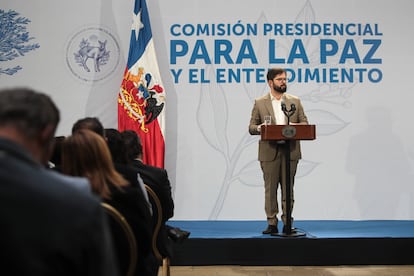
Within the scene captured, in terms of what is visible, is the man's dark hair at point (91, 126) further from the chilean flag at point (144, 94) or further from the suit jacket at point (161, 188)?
the chilean flag at point (144, 94)

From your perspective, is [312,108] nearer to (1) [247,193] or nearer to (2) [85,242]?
(1) [247,193]

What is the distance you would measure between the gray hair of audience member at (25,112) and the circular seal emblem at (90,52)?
6.07 m

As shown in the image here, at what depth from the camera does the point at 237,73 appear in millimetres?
7043

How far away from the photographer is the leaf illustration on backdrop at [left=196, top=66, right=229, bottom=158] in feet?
23.1

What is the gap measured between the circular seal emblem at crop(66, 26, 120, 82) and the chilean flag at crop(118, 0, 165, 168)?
1.28 ft

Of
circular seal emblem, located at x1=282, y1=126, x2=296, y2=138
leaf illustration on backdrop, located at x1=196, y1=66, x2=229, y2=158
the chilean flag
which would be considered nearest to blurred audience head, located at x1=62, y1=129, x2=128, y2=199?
circular seal emblem, located at x1=282, y1=126, x2=296, y2=138

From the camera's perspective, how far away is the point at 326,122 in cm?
700

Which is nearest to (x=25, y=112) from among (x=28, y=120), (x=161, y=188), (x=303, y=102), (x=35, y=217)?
(x=28, y=120)

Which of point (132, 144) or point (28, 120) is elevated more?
point (132, 144)

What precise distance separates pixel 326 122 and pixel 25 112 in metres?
6.09

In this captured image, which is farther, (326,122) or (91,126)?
(326,122)

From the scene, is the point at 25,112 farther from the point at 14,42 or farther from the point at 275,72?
the point at 14,42

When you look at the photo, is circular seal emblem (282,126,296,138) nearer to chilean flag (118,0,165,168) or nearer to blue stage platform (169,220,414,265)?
blue stage platform (169,220,414,265)

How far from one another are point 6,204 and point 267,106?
4436 mm
